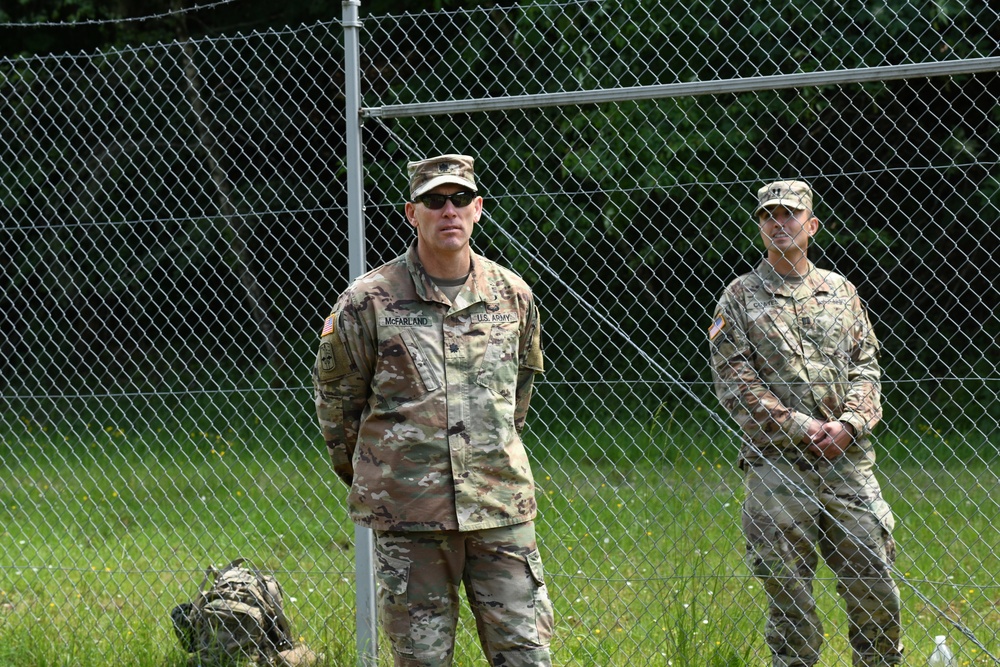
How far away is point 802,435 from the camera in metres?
3.65

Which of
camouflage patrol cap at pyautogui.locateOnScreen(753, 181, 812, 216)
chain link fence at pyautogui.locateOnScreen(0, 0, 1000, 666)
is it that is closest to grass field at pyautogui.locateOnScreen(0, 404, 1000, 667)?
chain link fence at pyautogui.locateOnScreen(0, 0, 1000, 666)

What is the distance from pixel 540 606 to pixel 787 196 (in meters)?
1.61

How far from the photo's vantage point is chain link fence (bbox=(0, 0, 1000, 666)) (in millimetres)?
3938

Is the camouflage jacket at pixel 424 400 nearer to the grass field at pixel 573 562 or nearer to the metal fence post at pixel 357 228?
the metal fence post at pixel 357 228

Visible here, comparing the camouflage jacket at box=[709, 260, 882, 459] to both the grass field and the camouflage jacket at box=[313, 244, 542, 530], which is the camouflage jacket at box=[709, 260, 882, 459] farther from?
the camouflage jacket at box=[313, 244, 542, 530]

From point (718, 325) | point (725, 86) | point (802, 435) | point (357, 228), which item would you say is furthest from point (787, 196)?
point (357, 228)

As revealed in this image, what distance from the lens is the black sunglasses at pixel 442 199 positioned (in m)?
3.05

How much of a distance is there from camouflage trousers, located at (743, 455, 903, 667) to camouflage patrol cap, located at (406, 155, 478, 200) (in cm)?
148

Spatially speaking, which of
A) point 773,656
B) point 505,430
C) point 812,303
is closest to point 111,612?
point 505,430

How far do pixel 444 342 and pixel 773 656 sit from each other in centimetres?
159

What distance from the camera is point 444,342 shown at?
306 centimetres

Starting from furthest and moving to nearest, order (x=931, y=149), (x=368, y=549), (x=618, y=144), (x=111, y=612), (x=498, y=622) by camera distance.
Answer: (x=931, y=149)
(x=618, y=144)
(x=111, y=612)
(x=368, y=549)
(x=498, y=622)

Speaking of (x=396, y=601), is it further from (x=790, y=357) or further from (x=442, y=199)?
(x=790, y=357)

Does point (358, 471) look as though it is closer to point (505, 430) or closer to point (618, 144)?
point (505, 430)
